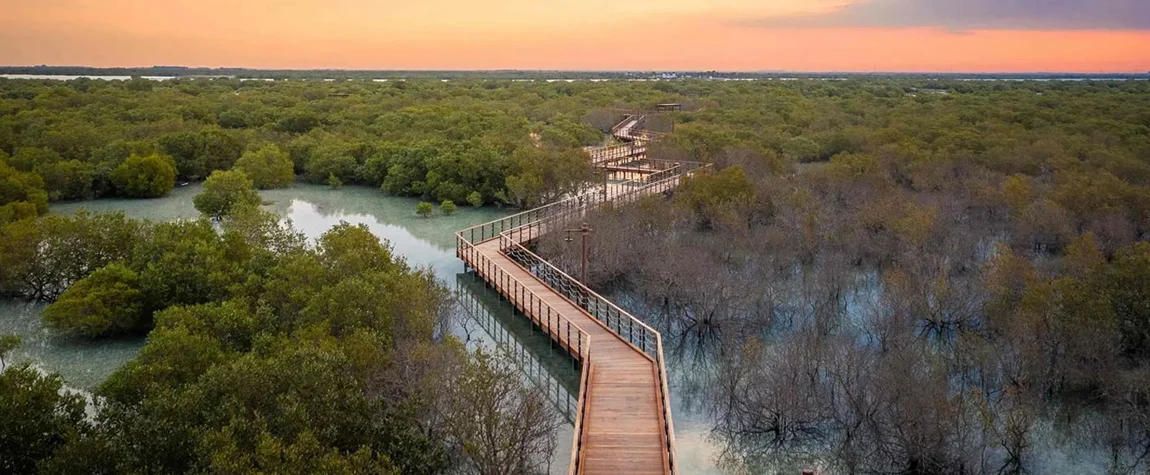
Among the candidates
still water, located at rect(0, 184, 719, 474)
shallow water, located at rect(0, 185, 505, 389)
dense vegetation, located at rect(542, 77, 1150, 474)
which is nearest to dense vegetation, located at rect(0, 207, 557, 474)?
shallow water, located at rect(0, 185, 505, 389)

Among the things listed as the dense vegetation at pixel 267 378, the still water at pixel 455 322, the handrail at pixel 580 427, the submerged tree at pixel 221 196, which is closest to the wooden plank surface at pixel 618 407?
the handrail at pixel 580 427

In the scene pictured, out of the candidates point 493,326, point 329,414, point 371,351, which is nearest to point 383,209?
point 493,326

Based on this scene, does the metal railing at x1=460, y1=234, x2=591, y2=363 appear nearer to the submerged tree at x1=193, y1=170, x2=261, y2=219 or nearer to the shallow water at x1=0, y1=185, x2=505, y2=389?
the shallow water at x1=0, y1=185, x2=505, y2=389

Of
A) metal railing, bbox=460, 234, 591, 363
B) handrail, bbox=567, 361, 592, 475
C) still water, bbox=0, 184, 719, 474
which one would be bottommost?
still water, bbox=0, 184, 719, 474

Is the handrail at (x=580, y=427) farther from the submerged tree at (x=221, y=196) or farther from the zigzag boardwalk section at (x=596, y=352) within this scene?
the submerged tree at (x=221, y=196)

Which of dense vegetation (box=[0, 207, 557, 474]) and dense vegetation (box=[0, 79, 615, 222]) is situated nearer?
dense vegetation (box=[0, 207, 557, 474])

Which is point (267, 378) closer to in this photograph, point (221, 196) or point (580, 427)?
point (580, 427)
